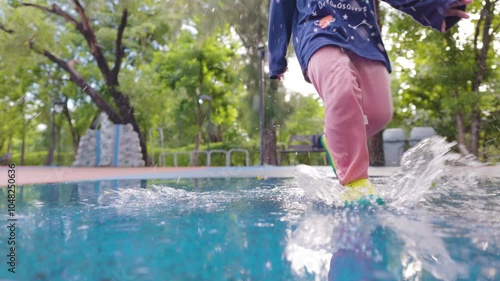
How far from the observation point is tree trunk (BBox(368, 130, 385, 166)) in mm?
7270

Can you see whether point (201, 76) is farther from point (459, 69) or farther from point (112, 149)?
point (459, 69)

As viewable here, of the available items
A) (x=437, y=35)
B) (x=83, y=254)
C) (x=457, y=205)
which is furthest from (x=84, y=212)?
(x=437, y=35)

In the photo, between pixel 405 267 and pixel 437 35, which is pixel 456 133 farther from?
pixel 405 267

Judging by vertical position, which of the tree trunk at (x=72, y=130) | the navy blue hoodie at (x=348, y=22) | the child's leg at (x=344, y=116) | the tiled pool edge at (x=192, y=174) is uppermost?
the tree trunk at (x=72, y=130)

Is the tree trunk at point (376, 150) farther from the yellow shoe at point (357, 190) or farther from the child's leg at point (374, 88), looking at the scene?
the yellow shoe at point (357, 190)

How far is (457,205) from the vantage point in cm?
146

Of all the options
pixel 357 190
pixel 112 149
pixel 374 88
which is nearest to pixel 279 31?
pixel 374 88

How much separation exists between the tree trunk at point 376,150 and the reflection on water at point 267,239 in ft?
18.8

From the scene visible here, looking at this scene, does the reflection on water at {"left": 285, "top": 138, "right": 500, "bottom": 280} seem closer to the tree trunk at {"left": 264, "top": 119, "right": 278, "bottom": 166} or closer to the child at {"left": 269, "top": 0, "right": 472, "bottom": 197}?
the child at {"left": 269, "top": 0, "right": 472, "bottom": 197}

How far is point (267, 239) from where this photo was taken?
3.02ft

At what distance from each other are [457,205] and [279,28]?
998mm

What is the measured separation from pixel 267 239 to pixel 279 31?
3.99 ft

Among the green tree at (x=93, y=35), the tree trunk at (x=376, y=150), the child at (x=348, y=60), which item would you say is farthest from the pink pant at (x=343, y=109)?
the green tree at (x=93, y=35)

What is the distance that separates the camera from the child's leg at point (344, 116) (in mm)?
1579
